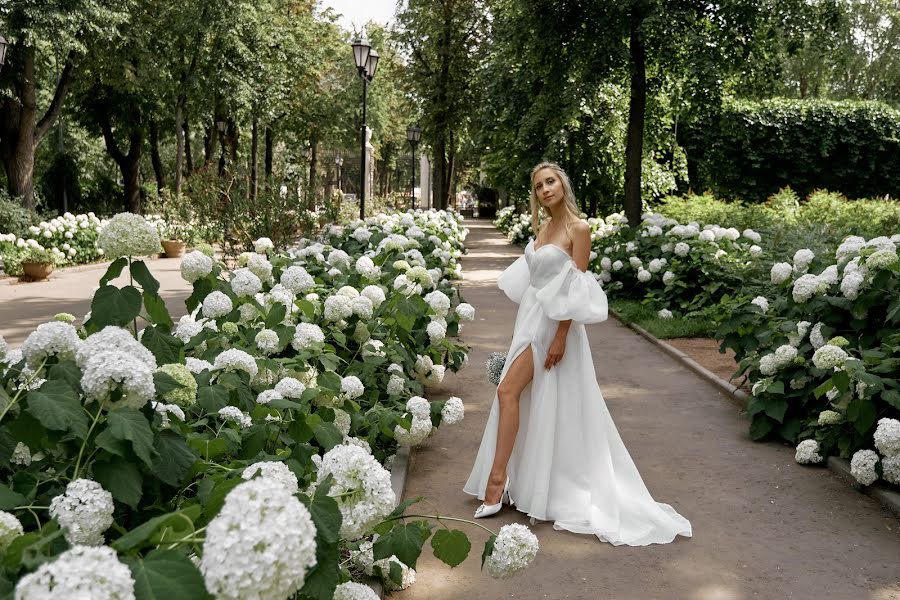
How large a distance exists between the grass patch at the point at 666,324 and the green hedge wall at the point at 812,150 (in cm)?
1564

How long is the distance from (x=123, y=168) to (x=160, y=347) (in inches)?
1368

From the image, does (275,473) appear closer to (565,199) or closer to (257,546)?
(257,546)

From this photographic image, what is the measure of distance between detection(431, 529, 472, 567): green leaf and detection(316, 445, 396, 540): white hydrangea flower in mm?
435

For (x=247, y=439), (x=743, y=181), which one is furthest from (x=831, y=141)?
(x=247, y=439)

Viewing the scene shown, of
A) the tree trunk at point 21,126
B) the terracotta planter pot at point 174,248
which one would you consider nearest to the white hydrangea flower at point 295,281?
the terracotta planter pot at point 174,248

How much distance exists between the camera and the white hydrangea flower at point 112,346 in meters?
2.04

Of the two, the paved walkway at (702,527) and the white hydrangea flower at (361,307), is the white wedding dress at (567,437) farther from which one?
the white hydrangea flower at (361,307)

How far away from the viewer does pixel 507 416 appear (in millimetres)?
4762

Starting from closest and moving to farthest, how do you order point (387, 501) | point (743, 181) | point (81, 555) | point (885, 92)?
1. point (81, 555)
2. point (387, 501)
3. point (743, 181)
4. point (885, 92)

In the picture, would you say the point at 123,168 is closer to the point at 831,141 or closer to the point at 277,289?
the point at 831,141

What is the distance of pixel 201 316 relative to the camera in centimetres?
436

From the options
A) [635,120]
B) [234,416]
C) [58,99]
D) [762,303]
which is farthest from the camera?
[58,99]

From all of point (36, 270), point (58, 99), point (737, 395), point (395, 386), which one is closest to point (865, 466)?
point (737, 395)

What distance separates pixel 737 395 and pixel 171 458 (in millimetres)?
6306
